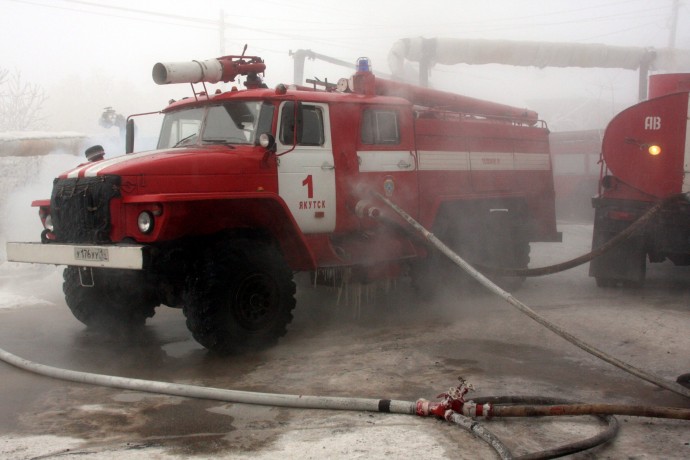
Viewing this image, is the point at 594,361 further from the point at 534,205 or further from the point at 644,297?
the point at 534,205

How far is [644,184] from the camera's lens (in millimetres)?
8953

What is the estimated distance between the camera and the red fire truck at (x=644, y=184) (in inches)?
341

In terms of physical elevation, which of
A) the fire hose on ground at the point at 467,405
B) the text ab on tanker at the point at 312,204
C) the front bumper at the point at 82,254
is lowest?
the fire hose on ground at the point at 467,405

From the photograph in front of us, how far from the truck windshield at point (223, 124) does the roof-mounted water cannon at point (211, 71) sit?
0.33 m

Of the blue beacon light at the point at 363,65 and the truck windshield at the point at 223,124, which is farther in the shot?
the blue beacon light at the point at 363,65

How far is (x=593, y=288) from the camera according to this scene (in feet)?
32.3

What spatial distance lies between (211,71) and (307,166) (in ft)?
4.44

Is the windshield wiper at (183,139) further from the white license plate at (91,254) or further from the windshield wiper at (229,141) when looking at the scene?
the white license plate at (91,254)

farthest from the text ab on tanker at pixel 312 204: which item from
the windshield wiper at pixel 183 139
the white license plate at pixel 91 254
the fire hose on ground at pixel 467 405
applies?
the fire hose on ground at pixel 467 405

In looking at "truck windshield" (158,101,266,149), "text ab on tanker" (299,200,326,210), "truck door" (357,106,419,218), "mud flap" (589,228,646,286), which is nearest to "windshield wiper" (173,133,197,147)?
"truck windshield" (158,101,266,149)

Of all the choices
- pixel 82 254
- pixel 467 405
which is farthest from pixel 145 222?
pixel 467 405

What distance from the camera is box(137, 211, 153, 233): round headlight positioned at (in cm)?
588

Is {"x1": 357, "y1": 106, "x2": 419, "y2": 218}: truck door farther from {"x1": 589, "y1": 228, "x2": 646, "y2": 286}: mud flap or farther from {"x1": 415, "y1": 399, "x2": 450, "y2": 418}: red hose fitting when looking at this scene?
{"x1": 415, "y1": 399, "x2": 450, "y2": 418}: red hose fitting

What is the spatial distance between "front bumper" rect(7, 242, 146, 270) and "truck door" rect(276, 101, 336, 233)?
5.51ft
